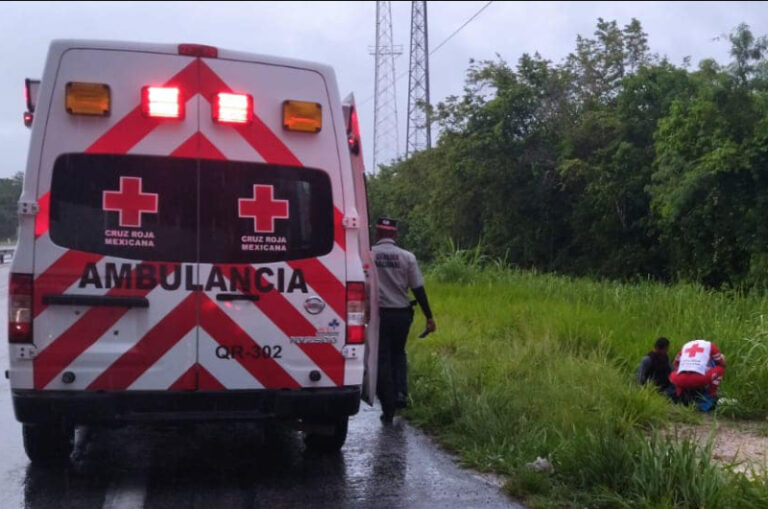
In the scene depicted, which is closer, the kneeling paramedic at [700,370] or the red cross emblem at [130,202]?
the red cross emblem at [130,202]

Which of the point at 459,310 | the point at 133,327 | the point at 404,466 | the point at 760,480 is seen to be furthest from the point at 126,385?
the point at 459,310

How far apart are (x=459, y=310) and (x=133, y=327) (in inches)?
364

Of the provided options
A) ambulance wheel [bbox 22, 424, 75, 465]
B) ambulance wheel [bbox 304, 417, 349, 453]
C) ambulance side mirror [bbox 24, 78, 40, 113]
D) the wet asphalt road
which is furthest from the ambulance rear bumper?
ambulance side mirror [bbox 24, 78, 40, 113]

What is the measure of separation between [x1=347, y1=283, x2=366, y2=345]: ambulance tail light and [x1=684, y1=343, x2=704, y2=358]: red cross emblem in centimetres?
428

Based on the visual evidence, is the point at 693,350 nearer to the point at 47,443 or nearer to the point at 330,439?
the point at 330,439

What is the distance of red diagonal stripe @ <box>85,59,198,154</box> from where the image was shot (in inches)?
210

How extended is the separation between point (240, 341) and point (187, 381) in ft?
1.31

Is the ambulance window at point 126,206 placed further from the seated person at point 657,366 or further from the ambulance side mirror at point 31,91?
the seated person at point 657,366

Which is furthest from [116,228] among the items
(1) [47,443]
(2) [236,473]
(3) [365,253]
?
(3) [365,253]

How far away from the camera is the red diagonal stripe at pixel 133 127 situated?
5.34m

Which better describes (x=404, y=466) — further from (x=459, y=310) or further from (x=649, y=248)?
(x=649, y=248)

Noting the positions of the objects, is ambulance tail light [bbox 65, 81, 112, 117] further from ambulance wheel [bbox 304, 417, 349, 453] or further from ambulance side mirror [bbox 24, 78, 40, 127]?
ambulance wheel [bbox 304, 417, 349, 453]

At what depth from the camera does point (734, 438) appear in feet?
23.8

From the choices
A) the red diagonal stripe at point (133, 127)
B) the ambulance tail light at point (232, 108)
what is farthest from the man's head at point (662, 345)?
the red diagonal stripe at point (133, 127)
